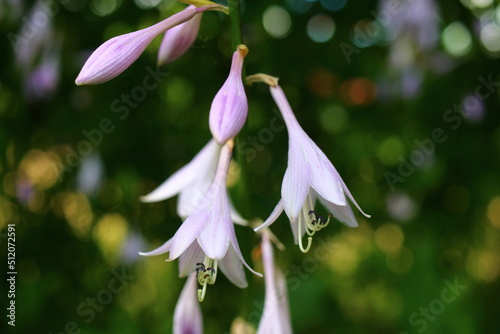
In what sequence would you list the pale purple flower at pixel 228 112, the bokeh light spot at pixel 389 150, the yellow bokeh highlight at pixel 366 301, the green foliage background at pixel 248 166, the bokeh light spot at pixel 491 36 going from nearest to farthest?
the pale purple flower at pixel 228 112 < the green foliage background at pixel 248 166 < the bokeh light spot at pixel 491 36 < the bokeh light spot at pixel 389 150 < the yellow bokeh highlight at pixel 366 301

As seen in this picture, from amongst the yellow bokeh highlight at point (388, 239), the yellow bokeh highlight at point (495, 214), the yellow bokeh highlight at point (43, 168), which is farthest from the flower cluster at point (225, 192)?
the yellow bokeh highlight at point (495, 214)

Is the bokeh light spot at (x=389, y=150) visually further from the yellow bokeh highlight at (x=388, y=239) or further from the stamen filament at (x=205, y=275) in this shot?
the stamen filament at (x=205, y=275)

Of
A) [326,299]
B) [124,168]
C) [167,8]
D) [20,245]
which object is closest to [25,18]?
[167,8]

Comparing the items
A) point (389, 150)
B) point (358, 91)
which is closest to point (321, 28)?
point (358, 91)

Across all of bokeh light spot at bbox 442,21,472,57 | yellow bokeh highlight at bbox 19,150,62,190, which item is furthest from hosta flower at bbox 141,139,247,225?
bokeh light spot at bbox 442,21,472,57

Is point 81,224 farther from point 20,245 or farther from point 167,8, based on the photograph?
point 167,8
